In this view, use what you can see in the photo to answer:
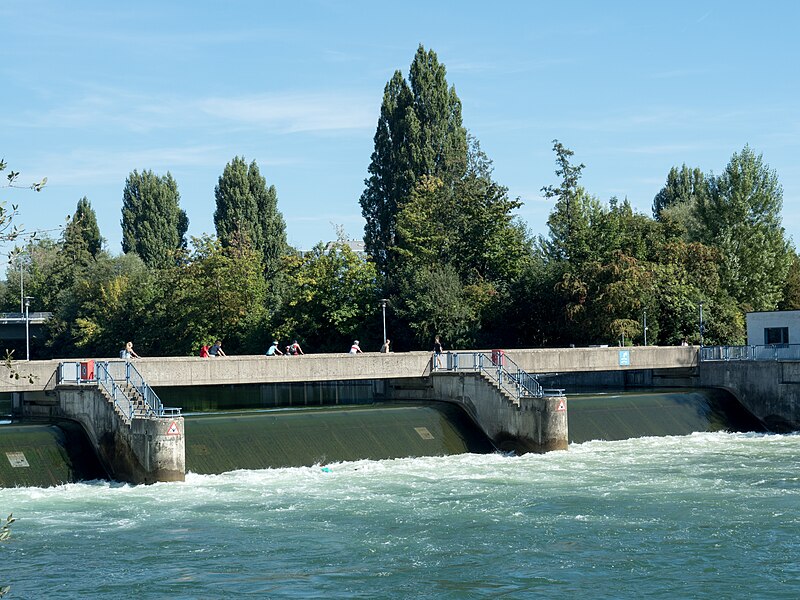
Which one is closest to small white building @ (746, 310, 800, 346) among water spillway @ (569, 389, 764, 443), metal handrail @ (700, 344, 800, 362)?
metal handrail @ (700, 344, 800, 362)

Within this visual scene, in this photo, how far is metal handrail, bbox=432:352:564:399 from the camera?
41406 millimetres

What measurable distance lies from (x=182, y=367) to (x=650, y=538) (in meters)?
20.5

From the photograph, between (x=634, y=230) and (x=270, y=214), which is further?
(x=270, y=214)

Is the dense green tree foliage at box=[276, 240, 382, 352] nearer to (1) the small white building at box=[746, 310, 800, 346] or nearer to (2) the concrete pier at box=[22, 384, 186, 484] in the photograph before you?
(1) the small white building at box=[746, 310, 800, 346]

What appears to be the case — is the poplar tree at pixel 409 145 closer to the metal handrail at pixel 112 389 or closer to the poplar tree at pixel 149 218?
the poplar tree at pixel 149 218

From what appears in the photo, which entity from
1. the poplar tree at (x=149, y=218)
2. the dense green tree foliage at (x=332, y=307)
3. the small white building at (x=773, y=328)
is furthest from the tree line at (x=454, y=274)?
the poplar tree at (x=149, y=218)

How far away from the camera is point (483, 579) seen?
71.6ft

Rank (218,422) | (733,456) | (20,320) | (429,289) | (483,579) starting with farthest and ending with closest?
(20,320) < (429,289) < (733,456) < (218,422) < (483,579)

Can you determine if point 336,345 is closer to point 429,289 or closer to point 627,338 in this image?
point 429,289

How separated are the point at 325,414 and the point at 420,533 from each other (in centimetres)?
1378

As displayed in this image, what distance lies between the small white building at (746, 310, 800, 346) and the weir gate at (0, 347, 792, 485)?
9535 millimetres

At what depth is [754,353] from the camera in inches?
2080

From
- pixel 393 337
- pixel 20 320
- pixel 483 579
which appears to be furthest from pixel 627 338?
pixel 20 320

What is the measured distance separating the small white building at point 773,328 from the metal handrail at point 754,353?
4.59 feet
